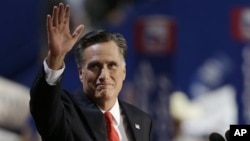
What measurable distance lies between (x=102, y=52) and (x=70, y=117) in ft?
0.50

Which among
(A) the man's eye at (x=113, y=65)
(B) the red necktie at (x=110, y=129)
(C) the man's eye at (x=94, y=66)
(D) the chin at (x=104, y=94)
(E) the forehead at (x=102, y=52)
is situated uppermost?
(E) the forehead at (x=102, y=52)

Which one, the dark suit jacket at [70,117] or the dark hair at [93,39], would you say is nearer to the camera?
the dark suit jacket at [70,117]

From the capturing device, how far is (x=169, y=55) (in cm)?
490

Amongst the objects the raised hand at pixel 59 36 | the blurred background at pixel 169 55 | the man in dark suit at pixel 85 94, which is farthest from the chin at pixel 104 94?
the blurred background at pixel 169 55

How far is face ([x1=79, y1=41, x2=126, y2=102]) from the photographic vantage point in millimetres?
1867

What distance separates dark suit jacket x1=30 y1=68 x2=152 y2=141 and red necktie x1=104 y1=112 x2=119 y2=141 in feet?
0.06

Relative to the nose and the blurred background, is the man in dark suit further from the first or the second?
the blurred background

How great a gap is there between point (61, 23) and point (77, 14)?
3030 mm

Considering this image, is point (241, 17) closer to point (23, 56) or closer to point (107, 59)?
point (23, 56)

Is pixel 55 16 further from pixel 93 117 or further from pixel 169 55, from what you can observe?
pixel 169 55

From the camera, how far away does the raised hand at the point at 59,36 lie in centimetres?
177

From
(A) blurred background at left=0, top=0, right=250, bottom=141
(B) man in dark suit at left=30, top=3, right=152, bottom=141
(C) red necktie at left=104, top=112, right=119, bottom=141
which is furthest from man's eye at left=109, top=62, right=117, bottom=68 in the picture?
(A) blurred background at left=0, top=0, right=250, bottom=141

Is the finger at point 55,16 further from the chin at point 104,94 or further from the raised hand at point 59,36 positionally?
the chin at point 104,94

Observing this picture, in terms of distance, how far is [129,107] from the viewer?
6.59 feet
